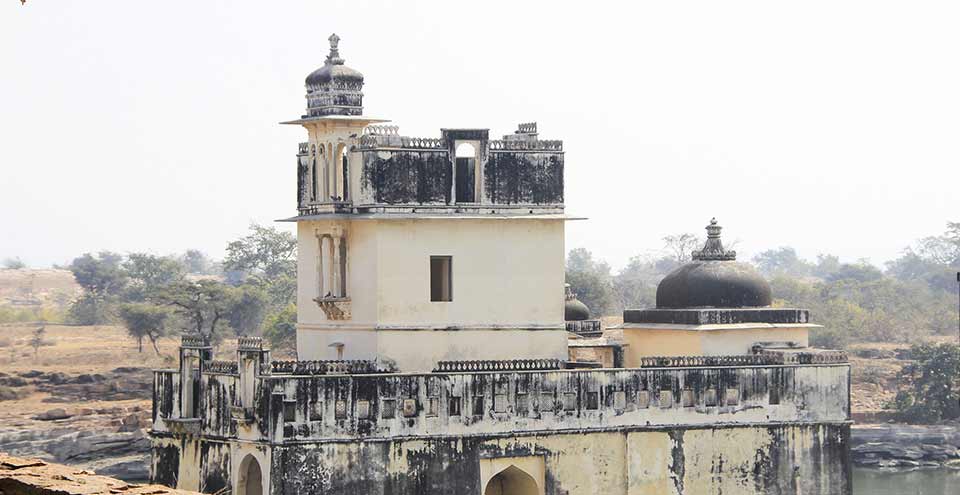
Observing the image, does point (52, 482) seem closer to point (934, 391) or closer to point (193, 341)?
point (193, 341)

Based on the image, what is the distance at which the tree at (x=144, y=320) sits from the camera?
65250mm

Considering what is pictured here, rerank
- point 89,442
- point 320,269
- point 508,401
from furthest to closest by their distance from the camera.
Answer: point 89,442 < point 320,269 < point 508,401

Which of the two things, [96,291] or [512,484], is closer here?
[512,484]

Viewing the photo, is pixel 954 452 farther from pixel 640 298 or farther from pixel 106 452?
pixel 640 298

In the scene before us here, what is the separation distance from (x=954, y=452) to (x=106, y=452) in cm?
2200

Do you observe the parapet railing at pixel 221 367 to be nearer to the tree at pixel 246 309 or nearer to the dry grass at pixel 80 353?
the dry grass at pixel 80 353

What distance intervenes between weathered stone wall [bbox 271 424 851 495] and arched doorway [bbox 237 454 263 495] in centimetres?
113

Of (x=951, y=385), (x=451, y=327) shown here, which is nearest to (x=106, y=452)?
(x=451, y=327)

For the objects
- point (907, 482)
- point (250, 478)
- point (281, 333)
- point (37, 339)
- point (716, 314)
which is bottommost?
point (907, 482)

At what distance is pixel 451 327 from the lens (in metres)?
31.8

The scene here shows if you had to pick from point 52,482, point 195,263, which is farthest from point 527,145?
point 195,263

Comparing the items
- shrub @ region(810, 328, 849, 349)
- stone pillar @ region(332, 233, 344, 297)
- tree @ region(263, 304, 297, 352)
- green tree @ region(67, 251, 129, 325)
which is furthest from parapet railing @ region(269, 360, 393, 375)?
green tree @ region(67, 251, 129, 325)

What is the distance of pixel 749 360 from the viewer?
32.2 meters

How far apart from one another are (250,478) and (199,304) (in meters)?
35.6
